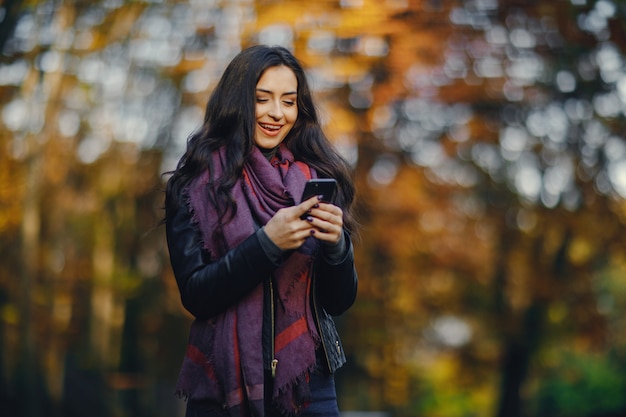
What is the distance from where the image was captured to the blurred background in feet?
36.9

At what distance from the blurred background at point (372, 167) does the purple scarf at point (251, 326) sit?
5667mm

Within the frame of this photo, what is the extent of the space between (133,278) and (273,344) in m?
19.3

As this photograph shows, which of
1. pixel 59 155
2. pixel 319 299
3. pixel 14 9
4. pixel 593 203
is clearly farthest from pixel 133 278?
pixel 319 299

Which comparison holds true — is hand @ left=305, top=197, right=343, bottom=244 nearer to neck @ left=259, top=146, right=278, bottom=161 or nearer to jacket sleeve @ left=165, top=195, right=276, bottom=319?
jacket sleeve @ left=165, top=195, right=276, bottom=319

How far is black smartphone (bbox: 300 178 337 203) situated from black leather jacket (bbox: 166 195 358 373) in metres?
0.19

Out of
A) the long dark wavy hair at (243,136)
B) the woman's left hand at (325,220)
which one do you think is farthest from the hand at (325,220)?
the long dark wavy hair at (243,136)

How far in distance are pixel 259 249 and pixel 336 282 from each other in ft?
1.10

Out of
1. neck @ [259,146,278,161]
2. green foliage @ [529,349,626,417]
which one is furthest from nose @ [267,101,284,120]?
green foliage @ [529,349,626,417]

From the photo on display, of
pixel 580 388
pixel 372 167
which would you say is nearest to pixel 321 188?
pixel 372 167

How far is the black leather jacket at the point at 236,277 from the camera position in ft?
8.73

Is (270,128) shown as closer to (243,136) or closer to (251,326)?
(243,136)

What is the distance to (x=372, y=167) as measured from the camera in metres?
14.1

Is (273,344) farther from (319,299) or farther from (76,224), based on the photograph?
(76,224)

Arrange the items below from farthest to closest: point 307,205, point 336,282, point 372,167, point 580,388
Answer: point 580,388 < point 372,167 < point 336,282 < point 307,205
